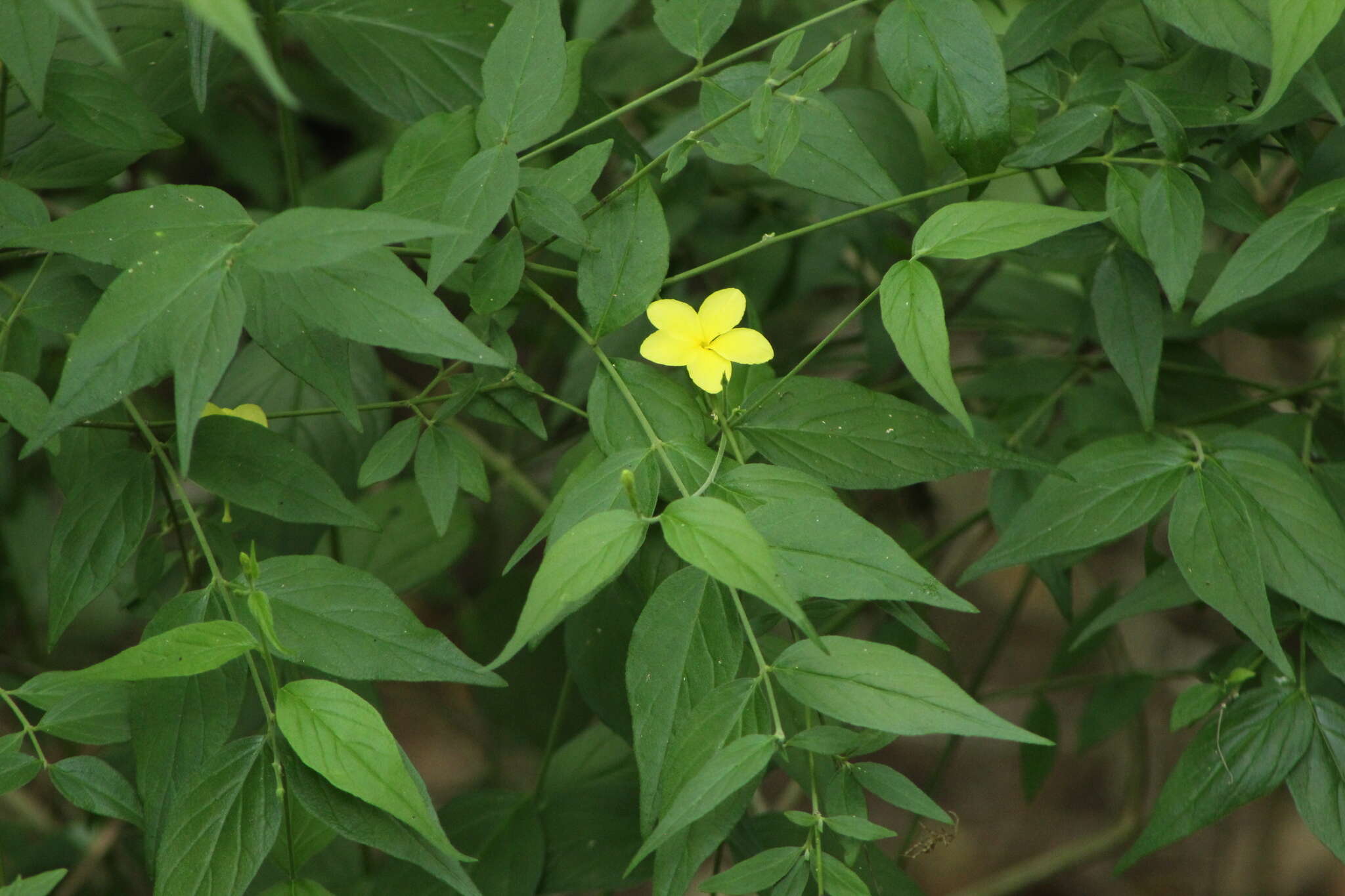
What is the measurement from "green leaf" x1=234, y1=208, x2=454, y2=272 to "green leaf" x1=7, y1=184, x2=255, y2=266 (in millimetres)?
78

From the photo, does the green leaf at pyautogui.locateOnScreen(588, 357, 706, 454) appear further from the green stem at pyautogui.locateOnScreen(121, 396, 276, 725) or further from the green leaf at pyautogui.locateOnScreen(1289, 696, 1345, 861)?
the green leaf at pyautogui.locateOnScreen(1289, 696, 1345, 861)

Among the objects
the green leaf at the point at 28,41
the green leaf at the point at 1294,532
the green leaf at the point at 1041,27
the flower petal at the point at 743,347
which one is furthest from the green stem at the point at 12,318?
the green leaf at the point at 1294,532

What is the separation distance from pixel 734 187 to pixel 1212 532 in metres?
0.75

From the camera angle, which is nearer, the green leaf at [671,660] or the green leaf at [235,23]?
the green leaf at [235,23]

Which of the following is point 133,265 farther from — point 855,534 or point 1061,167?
point 1061,167

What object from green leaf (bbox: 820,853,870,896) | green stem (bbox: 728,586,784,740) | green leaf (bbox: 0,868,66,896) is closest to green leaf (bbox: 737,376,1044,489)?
green stem (bbox: 728,586,784,740)

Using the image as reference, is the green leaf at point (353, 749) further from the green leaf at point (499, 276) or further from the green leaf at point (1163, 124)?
the green leaf at point (1163, 124)

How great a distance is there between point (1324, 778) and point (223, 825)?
0.68 metres

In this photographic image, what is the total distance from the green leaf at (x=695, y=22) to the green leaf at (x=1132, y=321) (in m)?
0.33

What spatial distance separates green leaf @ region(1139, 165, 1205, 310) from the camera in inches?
27.8

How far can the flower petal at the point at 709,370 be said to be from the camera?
2.24ft

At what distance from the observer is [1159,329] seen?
2.63ft

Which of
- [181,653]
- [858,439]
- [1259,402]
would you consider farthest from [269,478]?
[1259,402]

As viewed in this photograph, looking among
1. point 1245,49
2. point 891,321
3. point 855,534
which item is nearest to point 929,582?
point 855,534
